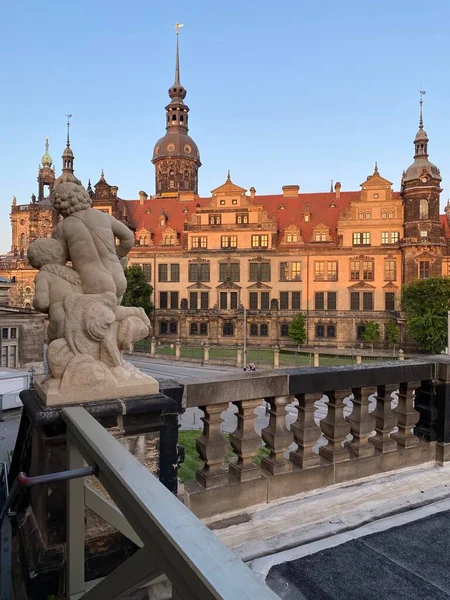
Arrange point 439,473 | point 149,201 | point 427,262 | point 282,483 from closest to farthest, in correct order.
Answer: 1. point 282,483
2. point 439,473
3. point 427,262
4. point 149,201

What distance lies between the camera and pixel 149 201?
52781 mm

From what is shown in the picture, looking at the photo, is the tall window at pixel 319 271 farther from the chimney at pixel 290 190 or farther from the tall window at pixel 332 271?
the chimney at pixel 290 190

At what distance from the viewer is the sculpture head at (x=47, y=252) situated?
10.7 feet

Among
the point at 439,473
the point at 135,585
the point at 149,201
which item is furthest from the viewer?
the point at 149,201

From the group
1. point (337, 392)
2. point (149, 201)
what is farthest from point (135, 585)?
point (149, 201)

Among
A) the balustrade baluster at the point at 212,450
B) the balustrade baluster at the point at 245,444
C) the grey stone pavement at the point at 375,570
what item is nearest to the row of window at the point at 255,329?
the balustrade baluster at the point at 245,444

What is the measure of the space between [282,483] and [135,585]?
2.92 meters

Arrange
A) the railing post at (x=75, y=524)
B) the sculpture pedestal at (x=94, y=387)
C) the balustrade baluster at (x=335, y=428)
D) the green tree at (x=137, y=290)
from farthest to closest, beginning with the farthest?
the green tree at (x=137, y=290) < the balustrade baluster at (x=335, y=428) < the sculpture pedestal at (x=94, y=387) < the railing post at (x=75, y=524)

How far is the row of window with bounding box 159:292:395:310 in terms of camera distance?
142 feet

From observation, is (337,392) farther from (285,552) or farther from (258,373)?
(285,552)

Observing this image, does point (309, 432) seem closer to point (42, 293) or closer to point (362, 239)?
point (42, 293)

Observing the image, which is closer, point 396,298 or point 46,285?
point 46,285

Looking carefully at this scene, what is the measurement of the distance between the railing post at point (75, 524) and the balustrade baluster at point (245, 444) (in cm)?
183


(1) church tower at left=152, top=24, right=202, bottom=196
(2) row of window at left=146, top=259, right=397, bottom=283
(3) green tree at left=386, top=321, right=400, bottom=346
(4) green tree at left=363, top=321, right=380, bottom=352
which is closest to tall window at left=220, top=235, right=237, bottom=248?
(2) row of window at left=146, top=259, right=397, bottom=283
